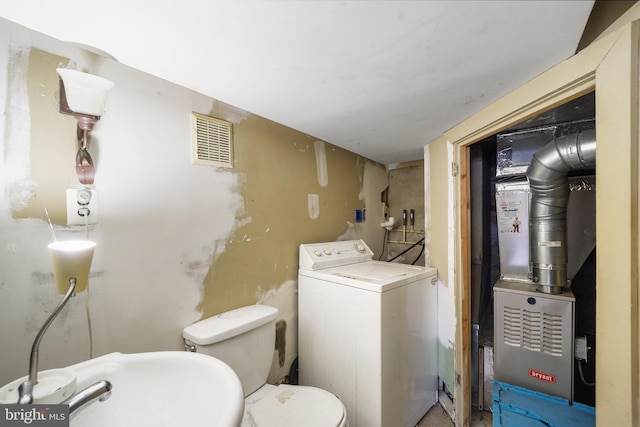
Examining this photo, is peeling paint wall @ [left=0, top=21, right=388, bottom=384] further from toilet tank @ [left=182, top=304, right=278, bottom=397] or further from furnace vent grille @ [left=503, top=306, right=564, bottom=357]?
furnace vent grille @ [left=503, top=306, right=564, bottom=357]

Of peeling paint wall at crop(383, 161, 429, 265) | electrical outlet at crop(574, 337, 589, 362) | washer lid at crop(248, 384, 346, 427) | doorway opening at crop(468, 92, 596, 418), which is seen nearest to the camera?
washer lid at crop(248, 384, 346, 427)

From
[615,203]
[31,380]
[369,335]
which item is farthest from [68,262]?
[615,203]

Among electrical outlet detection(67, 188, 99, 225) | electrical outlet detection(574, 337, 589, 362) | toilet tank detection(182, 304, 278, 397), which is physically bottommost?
electrical outlet detection(574, 337, 589, 362)

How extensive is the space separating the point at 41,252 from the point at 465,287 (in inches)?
80.7

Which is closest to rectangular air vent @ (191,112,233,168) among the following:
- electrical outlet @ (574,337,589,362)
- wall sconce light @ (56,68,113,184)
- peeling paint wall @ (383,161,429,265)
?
wall sconce light @ (56,68,113,184)

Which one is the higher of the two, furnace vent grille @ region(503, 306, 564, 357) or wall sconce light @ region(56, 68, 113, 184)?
wall sconce light @ region(56, 68, 113, 184)

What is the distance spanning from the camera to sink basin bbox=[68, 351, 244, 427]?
2.40 ft

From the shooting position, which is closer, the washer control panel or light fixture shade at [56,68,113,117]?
light fixture shade at [56,68,113,117]

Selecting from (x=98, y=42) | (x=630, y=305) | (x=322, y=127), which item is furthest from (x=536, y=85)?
(x=98, y=42)

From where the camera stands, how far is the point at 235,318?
1341mm

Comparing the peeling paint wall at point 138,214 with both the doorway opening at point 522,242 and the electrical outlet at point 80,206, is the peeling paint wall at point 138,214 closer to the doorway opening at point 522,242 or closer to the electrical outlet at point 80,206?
the electrical outlet at point 80,206

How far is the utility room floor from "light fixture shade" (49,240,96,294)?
1.99m

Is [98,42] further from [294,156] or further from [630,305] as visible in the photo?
[630,305]
